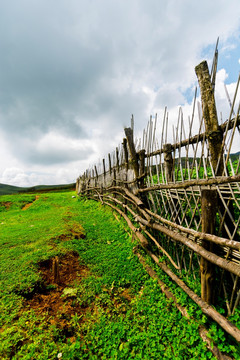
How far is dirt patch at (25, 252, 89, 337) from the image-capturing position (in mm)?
2323

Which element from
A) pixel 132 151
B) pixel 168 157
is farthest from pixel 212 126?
pixel 132 151

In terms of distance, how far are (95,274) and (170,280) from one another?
143 cm

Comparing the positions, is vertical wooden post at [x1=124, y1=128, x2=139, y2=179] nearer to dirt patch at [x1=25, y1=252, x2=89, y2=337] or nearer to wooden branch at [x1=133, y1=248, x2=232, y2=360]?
wooden branch at [x1=133, y1=248, x2=232, y2=360]

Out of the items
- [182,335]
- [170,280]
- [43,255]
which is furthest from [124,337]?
[43,255]

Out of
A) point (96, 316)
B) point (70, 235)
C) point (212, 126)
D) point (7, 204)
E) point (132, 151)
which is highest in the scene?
point (132, 151)

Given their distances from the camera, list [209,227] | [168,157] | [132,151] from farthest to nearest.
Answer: [132,151] < [168,157] < [209,227]

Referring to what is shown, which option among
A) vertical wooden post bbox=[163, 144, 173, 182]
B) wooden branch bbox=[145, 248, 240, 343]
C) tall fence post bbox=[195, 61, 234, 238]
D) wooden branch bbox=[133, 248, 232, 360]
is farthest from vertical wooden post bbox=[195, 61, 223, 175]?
wooden branch bbox=[133, 248, 232, 360]

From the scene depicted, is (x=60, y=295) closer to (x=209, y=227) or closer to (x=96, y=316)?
(x=96, y=316)

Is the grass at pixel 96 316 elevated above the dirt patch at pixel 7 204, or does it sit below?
below

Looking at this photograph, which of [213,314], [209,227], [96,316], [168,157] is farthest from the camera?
[168,157]

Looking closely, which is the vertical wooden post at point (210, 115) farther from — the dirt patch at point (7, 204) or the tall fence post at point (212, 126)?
the dirt patch at point (7, 204)

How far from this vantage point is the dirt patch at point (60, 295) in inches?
91.5

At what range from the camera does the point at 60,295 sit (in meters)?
2.73

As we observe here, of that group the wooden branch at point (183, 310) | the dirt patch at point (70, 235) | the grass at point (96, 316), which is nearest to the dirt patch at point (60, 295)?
the grass at point (96, 316)
